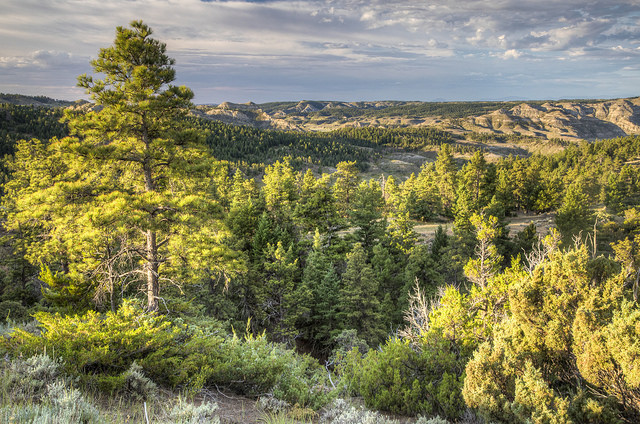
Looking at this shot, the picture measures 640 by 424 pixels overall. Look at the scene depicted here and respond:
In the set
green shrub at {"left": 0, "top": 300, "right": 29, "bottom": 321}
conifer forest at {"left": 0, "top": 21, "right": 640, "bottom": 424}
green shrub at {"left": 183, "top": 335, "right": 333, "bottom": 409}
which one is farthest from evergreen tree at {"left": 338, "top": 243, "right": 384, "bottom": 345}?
green shrub at {"left": 0, "top": 300, "right": 29, "bottom": 321}

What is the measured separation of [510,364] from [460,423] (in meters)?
1.58

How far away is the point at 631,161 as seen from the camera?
290 ft

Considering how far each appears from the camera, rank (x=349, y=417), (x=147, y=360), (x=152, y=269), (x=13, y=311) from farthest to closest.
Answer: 1. (x=13, y=311)
2. (x=152, y=269)
3. (x=147, y=360)
4. (x=349, y=417)

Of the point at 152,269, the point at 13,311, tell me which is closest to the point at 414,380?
the point at 152,269

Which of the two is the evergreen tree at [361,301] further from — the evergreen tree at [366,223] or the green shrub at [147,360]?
the green shrub at [147,360]

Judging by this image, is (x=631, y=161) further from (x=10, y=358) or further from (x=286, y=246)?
(x=10, y=358)

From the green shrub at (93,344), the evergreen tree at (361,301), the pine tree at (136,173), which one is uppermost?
the pine tree at (136,173)

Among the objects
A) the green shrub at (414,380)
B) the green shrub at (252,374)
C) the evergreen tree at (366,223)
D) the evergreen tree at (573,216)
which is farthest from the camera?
the evergreen tree at (573,216)

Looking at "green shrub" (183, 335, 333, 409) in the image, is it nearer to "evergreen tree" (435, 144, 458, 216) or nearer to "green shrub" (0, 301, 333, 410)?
"green shrub" (0, 301, 333, 410)

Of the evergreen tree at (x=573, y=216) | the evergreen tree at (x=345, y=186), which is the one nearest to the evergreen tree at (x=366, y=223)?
the evergreen tree at (x=345, y=186)

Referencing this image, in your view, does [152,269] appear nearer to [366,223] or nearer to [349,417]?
[349,417]

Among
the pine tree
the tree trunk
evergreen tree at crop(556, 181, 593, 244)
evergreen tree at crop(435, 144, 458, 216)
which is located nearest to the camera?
the pine tree

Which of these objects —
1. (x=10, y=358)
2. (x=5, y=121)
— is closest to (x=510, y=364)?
(x=10, y=358)

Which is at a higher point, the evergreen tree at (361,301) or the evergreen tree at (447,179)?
the evergreen tree at (447,179)
